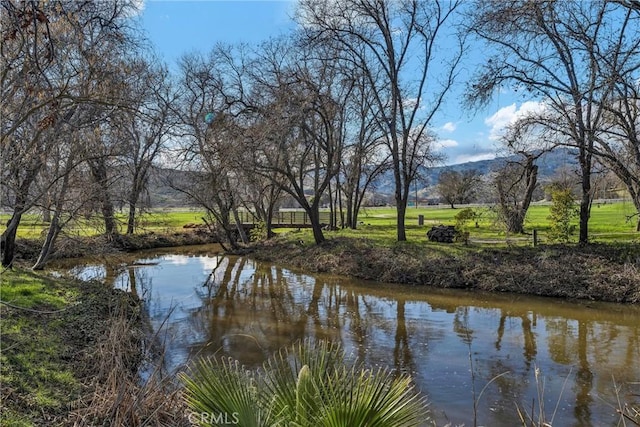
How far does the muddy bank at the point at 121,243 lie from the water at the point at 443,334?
1.76m

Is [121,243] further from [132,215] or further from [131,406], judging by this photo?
[131,406]

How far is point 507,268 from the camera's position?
15.6 metres

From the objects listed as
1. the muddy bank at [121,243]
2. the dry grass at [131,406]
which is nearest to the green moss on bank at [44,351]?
the dry grass at [131,406]

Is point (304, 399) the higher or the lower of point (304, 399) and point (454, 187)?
the lower

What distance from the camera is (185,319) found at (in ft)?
38.2

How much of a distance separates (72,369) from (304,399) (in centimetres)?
549

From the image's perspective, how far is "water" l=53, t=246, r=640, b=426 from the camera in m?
6.91

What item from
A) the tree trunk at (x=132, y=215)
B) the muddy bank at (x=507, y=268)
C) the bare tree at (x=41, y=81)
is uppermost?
the bare tree at (x=41, y=81)

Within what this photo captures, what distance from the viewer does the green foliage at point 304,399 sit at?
1991mm

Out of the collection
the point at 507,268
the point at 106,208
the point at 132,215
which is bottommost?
the point at 507,268

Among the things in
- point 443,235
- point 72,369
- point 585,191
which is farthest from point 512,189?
point 72,369

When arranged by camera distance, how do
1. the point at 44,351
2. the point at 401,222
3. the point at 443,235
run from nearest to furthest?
the point at 44,351
the point at 443,235
the point at 401,222

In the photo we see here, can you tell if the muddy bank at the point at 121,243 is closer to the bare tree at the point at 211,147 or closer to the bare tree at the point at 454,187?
the bare tree at the point at 211,147

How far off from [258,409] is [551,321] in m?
11.3
